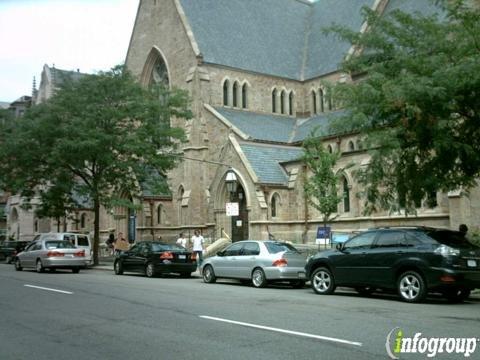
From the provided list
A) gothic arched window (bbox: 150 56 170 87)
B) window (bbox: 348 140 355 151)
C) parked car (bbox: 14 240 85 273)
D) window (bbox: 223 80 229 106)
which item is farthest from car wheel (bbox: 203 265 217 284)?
gothic arched window (bbox: 150 56 170 87)

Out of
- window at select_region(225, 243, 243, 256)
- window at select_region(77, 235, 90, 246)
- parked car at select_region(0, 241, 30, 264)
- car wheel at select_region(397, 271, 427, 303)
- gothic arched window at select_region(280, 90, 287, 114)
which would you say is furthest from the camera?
gothic arched window at select_region(280, 90, 287, 114)

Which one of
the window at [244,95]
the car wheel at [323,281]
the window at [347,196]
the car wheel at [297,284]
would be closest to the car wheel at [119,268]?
the car wheel at [297,284]

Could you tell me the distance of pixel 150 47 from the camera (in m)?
42.7

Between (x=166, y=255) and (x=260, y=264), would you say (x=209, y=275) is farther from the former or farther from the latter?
(x=166, y=255)

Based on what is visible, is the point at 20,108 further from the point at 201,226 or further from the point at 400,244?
the point at 400,244

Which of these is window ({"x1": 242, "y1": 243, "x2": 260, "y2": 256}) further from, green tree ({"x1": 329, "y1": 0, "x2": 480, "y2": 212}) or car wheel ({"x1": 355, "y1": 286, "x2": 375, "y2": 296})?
green tree ({"x1": 329, "y1": 0, "x2": 480, "y2": 212})

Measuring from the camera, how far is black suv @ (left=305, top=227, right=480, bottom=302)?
12844 millimetres

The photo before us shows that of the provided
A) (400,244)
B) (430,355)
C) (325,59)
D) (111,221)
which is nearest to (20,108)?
(111,221)

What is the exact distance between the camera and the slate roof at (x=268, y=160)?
3123cm

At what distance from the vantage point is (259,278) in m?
17.8

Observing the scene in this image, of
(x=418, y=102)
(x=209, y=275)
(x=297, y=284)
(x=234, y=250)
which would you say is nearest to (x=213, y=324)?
(x=418, y=102)

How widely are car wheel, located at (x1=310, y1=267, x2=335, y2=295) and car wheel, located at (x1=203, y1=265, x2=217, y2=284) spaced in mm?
4745

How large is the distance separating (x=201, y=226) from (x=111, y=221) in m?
11.0

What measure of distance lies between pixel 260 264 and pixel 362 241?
4.02m
